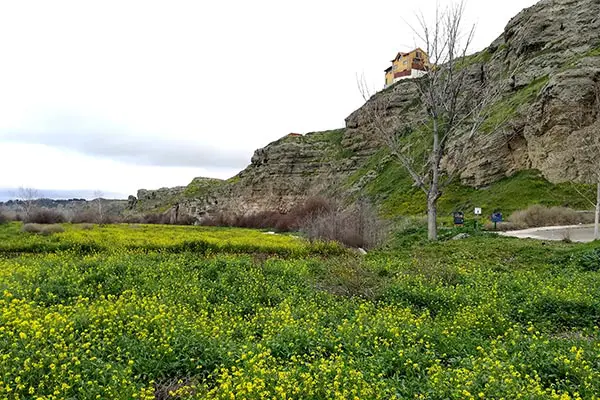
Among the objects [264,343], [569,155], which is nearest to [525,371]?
[264,343]

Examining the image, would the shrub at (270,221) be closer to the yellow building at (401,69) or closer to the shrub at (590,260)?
the shrub at (590,260)

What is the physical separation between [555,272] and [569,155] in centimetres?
3091

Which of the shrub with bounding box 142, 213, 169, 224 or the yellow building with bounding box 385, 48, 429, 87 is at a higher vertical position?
the yellow building with bounding box 385, 48, 429, 87

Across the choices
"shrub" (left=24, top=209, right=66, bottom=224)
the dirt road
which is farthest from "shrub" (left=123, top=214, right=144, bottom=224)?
the dirt road

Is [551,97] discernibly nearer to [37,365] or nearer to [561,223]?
[561,223]

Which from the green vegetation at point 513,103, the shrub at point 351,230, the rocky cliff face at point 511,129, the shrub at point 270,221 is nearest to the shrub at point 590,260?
the rocky cliff face at point 511,129

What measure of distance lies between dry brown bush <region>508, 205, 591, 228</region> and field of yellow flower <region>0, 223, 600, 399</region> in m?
18.3

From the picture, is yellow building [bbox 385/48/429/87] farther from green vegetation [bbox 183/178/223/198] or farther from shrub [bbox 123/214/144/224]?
shrub [bbox 123/214/144/224]

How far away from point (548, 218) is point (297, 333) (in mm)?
29889

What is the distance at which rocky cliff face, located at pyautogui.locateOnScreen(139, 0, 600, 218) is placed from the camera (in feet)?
124

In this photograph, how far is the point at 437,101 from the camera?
22.5m

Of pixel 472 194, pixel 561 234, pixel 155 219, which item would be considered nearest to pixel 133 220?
pixel 155 219

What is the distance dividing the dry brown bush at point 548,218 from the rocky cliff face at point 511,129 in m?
3.94

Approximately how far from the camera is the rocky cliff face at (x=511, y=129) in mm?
37938
